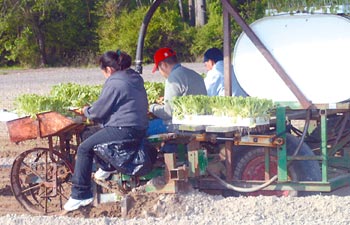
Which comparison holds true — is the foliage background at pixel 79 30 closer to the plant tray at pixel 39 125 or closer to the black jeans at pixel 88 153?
the plant tray at pixel 39 125

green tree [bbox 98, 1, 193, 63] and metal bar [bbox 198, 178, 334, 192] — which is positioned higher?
green tree [bbox 98, 1, 193, 63]

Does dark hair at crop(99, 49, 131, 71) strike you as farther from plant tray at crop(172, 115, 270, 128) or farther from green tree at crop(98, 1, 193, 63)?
green tree at crop(98, 1, 193, 63)

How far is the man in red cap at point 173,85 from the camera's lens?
8.07 metres

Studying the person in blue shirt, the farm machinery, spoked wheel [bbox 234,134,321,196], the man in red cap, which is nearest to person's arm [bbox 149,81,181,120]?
the man in red cap

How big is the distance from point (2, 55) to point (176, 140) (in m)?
32.5

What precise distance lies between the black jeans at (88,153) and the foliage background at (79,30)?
26.9 m

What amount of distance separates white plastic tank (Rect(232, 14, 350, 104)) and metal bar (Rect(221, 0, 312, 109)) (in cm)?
7

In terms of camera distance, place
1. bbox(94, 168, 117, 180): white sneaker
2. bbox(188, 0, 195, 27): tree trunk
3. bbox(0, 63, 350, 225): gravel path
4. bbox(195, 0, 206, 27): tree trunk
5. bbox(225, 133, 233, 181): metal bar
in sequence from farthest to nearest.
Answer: bbox(188, 0, 195, 27): tree trunk → bbox(195, 0, 206, 27): tree trunk → bbox(225, 133, 233, 181): metal bar → bbox(94, 168, 117, 180): white sneaker → bbox(0, 63, 350, 225): gravel path

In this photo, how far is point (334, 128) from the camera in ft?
28.2

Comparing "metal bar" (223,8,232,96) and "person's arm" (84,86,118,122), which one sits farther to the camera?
"metal bar" (223,8,232,96)

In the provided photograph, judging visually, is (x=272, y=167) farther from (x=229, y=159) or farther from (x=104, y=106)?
(x=104, y=106)

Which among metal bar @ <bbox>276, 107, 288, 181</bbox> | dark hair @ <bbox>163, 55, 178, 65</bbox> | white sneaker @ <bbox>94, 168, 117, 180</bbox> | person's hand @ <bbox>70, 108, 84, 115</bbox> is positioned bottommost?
white sneaker @ <bbox>94, 168, 117, 180</bbox>

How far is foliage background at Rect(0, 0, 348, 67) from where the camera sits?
35062 millimetres

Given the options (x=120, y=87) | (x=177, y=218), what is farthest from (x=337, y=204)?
(x=120, y=87)
